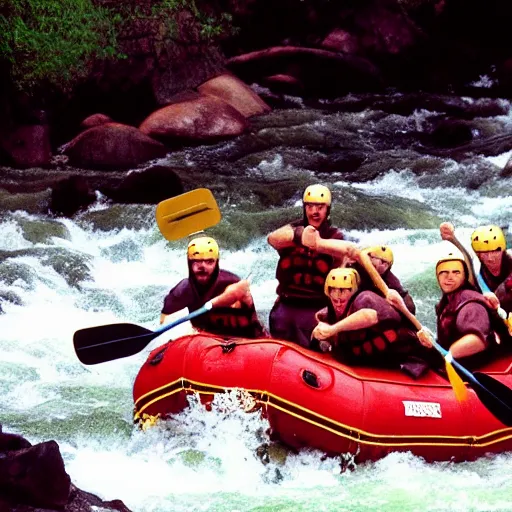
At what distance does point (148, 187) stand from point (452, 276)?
5005mm

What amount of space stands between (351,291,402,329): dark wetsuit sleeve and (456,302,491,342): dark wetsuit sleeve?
0.31m

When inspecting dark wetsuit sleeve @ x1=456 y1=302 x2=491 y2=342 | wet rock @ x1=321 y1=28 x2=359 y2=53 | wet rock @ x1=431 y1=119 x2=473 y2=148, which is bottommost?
dark wetsuit sleeve @ x1=456 y1=302 x2=491 y2=342

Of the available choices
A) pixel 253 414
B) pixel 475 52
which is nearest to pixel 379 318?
pixel 253 414

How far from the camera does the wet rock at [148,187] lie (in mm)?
9547

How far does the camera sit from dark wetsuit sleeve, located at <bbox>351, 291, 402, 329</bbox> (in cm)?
480

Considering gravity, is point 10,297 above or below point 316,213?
below

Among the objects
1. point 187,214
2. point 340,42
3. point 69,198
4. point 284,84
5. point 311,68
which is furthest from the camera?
point 340,42

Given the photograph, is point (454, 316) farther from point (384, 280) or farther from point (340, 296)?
point (340, 296)

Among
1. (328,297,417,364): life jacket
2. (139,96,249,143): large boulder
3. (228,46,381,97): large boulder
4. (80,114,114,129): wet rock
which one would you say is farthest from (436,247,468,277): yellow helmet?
(228,46,381,97): large boulder

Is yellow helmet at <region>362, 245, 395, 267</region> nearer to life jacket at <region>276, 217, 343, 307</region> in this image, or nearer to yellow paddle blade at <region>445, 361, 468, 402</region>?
life jacket at <region>276, 217, 343, 307</region>

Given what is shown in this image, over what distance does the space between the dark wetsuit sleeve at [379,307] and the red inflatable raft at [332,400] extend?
0.24 meters

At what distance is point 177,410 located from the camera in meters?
4.84

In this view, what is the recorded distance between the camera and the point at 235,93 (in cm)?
1333


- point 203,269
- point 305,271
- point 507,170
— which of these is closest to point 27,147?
point 507,170
